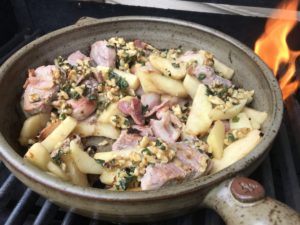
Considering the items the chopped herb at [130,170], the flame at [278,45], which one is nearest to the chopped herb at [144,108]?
the chopped herb at [130,170]

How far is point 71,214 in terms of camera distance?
138 centimetres

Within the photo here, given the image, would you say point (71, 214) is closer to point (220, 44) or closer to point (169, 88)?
point (169, 88)

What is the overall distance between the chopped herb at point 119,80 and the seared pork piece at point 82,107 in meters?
0.14

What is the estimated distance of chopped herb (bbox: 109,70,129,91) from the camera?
1591mm

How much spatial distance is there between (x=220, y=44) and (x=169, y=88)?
339mm

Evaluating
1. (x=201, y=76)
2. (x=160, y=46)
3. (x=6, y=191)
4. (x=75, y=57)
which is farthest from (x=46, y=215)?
(x=160, y=46)

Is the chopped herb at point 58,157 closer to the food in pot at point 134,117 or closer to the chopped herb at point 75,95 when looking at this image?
the food in pot at point 134,117

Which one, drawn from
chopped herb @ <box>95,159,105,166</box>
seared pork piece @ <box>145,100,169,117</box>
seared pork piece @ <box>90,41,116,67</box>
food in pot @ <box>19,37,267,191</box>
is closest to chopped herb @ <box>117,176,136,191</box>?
food in pot @ <box>19,37,267,191</box>

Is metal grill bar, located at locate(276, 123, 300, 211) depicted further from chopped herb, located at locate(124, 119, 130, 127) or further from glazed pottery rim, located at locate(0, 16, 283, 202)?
chopped herb, located at locate(124, 119, 130, 127)

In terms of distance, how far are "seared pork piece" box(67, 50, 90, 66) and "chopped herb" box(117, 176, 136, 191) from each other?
0.63 metres

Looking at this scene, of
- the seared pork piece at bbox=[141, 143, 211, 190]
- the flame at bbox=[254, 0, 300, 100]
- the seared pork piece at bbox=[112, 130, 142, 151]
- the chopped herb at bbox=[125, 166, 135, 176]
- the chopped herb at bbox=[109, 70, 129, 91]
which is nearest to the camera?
the seared pork piece at bbox=[141, 143, 211, 190]

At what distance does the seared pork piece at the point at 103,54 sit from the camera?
1666mm

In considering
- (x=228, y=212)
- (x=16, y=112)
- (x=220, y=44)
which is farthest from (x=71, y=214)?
(x=220, y=44)

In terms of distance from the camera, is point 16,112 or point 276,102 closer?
point 276,102
